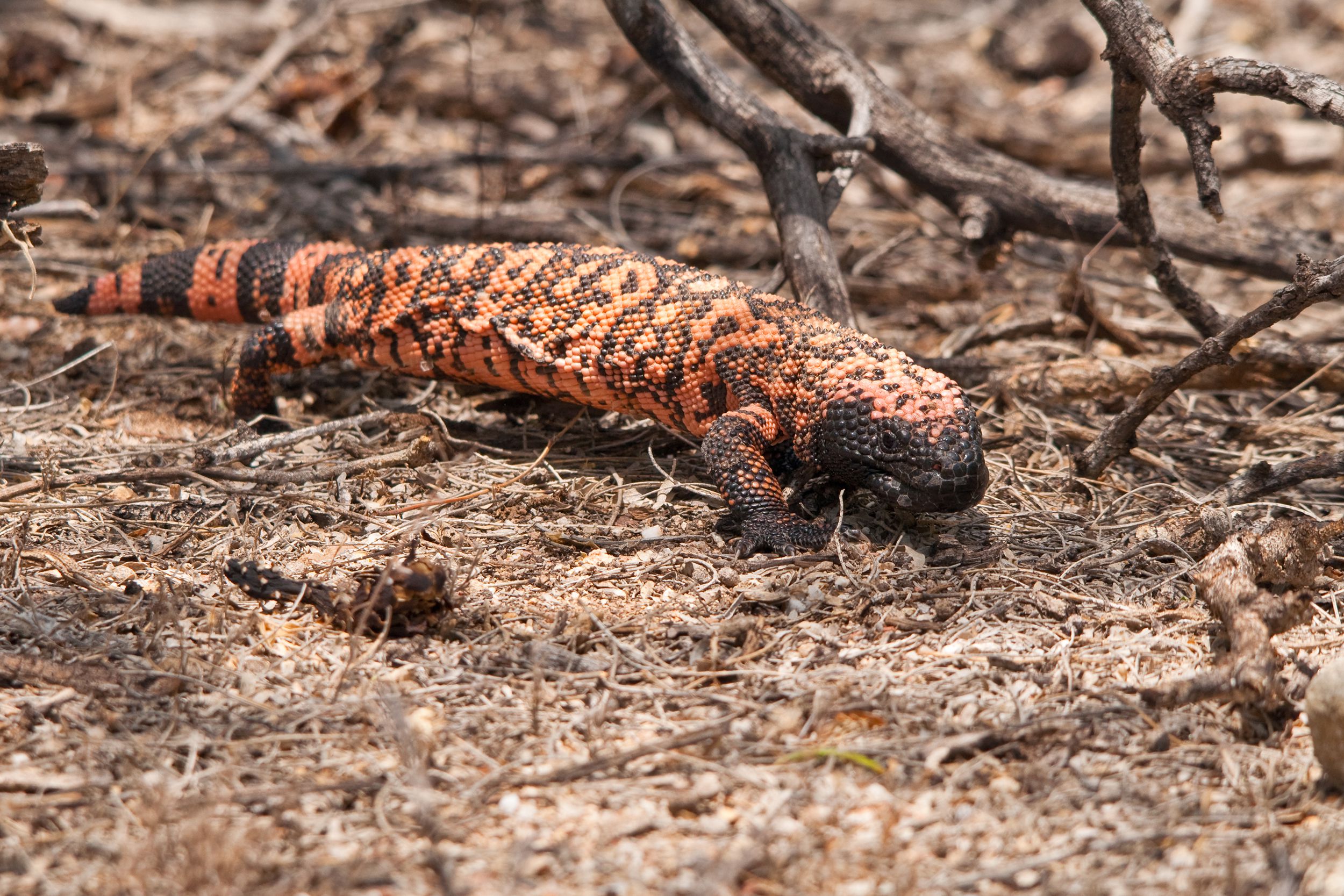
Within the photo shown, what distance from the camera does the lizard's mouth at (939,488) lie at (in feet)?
10.7

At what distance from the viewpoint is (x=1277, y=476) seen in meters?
3.70

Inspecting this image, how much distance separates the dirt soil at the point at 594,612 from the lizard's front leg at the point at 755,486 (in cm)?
9

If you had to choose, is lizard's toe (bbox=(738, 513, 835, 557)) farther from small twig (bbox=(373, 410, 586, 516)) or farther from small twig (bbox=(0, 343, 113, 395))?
small twig (bbox=(0, 343, 113, 395))

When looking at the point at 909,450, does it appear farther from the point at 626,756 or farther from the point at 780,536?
the point at 626,756

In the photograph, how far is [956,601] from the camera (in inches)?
125

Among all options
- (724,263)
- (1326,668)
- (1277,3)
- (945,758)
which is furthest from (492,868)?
(1277,3)

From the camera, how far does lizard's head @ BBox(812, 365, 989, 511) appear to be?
10.8 feet

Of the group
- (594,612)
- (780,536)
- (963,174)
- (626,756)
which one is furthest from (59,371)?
(963,174)

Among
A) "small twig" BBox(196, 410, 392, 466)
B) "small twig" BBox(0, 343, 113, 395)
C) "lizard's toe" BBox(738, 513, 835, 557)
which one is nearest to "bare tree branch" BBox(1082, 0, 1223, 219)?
"lizard's toe" BBox(738, 513, 835, 557)

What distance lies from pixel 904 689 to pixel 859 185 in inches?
181

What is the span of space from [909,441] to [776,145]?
5.79 ft

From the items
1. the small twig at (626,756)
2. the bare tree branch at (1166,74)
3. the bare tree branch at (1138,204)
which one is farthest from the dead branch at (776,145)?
the small twig at (626,756)

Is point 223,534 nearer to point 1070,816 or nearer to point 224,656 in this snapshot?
point 224,656

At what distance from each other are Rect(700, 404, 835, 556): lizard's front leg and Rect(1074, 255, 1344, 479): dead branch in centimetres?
109
